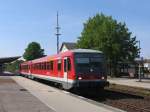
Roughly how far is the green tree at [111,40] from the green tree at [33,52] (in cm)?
7234

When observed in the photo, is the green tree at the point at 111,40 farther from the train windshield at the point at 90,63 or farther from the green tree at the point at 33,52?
the green tree at the point at 33,52

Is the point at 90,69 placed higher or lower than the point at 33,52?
lower

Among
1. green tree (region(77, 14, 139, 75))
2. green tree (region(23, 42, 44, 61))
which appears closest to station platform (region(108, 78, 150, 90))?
green tree (region(77, 14, 139, 75))

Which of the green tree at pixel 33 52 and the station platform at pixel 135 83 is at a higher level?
the green tree at pixel 33 52

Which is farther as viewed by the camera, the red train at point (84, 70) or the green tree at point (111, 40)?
the green tree at point (111, 40)

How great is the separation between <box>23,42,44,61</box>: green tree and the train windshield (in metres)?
119

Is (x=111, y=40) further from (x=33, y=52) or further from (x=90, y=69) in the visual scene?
(x=33, y=52)

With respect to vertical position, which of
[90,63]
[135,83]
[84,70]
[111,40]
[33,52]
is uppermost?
[33,52]

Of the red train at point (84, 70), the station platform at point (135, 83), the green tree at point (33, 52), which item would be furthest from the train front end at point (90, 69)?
the green tree at point (33, 52)

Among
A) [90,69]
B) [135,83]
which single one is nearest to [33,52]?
[135,83]

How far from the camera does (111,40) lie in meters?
67.4

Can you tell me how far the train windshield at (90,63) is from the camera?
23953 mm

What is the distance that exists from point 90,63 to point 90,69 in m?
0.45

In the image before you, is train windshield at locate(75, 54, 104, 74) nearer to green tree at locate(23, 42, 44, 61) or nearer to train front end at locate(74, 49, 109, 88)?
train front end at locate(74, 49, 109, 88)
